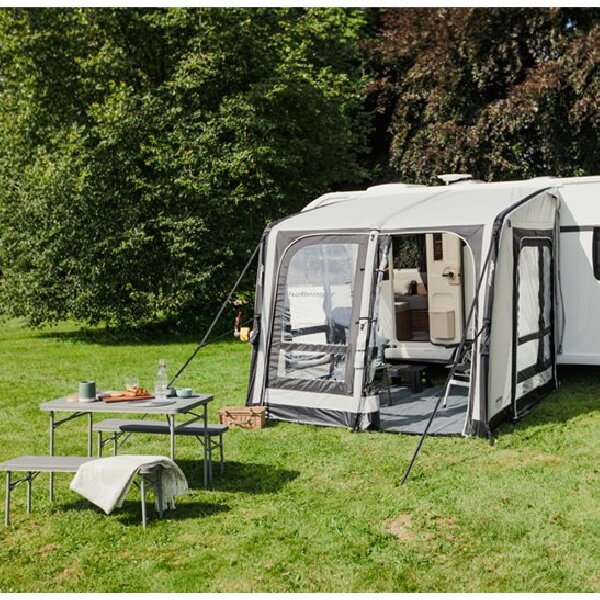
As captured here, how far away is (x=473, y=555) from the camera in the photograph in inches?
193

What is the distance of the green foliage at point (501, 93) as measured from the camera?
50.8 ft

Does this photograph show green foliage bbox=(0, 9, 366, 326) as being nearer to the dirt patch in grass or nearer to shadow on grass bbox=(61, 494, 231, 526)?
shadow on grass bbox=(61, 494, 231, 526)

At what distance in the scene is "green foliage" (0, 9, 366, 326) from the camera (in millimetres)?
15445

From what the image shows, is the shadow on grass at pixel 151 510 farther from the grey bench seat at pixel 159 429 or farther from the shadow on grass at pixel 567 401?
the shadow on grass at pixel 567 401

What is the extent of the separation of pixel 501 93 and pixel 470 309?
10179mm

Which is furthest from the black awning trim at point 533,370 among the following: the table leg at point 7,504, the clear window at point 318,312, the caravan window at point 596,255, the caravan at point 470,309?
the table leg at point 7,504

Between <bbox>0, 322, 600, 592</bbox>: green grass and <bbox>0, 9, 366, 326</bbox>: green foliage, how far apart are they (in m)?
7.35

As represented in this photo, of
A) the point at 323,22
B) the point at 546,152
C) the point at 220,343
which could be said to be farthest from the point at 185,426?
the point at 323,22

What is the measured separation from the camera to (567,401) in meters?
9.17

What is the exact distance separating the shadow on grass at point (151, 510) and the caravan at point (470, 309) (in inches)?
91.9

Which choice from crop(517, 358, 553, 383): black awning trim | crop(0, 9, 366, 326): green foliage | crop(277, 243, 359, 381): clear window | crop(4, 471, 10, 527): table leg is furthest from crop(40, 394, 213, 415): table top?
crop(0, 9, 366, 326): green foliage

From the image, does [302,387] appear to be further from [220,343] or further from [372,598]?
[220,343]

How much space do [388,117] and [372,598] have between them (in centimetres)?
1731

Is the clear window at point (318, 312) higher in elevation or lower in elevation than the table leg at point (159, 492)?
higher
